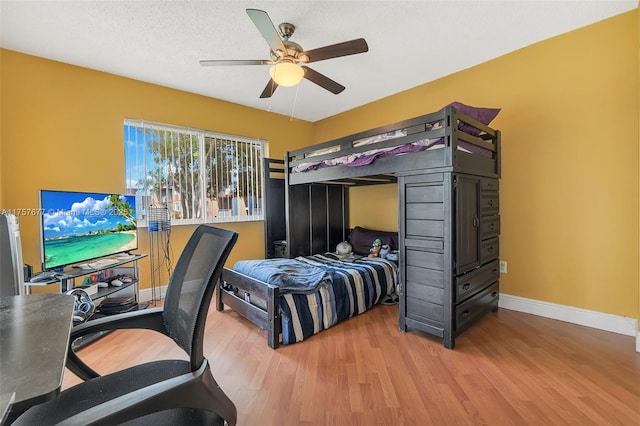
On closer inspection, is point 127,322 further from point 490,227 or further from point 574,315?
point 574,315

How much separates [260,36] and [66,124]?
2.03 metres

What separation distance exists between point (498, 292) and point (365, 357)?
5.50ft

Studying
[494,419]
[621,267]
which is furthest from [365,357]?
[621,267]

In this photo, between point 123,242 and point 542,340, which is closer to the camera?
point 542,340

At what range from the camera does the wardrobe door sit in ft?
6.82

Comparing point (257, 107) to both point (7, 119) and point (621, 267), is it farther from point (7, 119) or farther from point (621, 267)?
point (621, 267)

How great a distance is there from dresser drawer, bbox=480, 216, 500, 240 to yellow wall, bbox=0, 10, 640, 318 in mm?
203

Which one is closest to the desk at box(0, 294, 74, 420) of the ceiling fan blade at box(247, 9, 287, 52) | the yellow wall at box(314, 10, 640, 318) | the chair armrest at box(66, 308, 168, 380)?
the chair armrest at box(66, 308, 168, 380)

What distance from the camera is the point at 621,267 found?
2211 millimetres

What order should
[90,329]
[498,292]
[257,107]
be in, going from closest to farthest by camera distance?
[90,329] < [498,292] < [257,107]

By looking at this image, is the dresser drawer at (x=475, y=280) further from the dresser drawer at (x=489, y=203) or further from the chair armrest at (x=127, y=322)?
the chair armrest at (x=127, y=322)

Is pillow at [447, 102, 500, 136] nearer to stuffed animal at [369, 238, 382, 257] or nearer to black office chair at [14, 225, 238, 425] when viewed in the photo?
stuffed animal at [369, 238, 382, 257]

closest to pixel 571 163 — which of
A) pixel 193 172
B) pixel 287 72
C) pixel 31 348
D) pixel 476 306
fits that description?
pixel 476 306

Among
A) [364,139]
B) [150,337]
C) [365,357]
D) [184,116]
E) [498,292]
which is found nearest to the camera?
[365,357]
